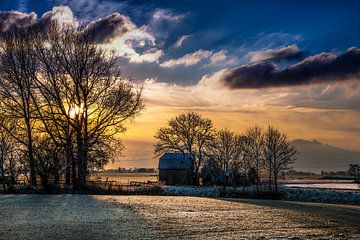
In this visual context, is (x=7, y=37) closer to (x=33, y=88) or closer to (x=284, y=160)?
(x=33, y=88)

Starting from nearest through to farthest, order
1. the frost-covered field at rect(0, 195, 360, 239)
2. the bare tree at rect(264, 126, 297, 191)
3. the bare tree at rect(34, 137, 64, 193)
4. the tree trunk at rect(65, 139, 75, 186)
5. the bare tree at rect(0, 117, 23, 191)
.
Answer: the frost-covered field at rect(0, 195, 360, 239), the bare tree at rect(34, 137, 64, 193), the tree trunk at rect(65, 139, 75, 186), the bare tree at rect(0, 117, 23, 191), the bare tree at rect(264, 126, 297, 191)

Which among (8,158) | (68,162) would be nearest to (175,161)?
(8,158)

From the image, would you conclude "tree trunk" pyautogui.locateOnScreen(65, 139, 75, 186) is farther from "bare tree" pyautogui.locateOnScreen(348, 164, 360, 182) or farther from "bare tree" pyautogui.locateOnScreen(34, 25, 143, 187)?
"bare tree" pyautogui.locateOnScreen(348, 164, 360, 182)

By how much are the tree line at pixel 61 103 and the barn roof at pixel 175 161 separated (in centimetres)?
3033

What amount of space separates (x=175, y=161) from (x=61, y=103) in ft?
114

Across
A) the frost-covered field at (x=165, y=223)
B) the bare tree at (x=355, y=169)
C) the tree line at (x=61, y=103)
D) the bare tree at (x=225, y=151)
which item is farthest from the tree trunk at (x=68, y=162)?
the bare tree at (x=355, y=169)


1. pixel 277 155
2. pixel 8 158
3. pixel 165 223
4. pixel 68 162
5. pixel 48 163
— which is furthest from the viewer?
pixel 277 155

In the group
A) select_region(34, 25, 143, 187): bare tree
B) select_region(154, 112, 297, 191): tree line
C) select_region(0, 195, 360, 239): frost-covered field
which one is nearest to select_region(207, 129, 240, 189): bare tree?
select_region(154, 112, 297, 191): tree line

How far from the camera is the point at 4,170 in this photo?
41.5 metres

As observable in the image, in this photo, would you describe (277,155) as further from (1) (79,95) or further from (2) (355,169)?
(1) (79,95)

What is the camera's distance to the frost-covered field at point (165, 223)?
1524cm

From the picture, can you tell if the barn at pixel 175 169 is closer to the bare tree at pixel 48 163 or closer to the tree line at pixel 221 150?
the tree line at pixel 221 150

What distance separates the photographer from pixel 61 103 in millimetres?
40062

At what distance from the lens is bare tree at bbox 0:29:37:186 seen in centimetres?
3959
